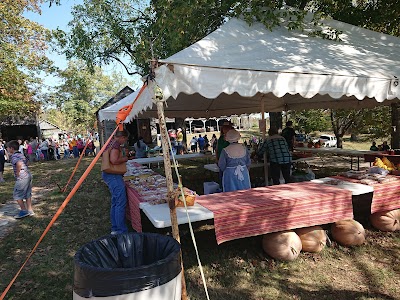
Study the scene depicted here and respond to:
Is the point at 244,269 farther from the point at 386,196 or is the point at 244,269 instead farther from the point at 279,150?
the point at 279,150

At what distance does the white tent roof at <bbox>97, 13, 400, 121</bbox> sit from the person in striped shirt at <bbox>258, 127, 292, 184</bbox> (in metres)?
1.77

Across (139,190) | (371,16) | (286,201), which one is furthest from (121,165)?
(371,16)

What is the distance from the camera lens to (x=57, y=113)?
235 feet

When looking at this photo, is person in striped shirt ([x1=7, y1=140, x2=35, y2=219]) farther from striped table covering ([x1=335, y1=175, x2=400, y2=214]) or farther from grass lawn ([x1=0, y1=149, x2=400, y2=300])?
striped table covering ([x1=335, y1=175, x2=400, y2=214])

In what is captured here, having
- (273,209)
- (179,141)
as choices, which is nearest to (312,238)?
(273,209)

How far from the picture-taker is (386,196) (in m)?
4.35

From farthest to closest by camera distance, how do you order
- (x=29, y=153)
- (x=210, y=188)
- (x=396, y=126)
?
(x=29, y=153) → (x=396, y=126) → (x=210, y=188)

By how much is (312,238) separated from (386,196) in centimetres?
133

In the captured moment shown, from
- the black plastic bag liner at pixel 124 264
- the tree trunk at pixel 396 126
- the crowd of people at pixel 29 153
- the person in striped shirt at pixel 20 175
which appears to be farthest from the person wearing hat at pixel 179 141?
the black plastic bag liner at pixel 124 264

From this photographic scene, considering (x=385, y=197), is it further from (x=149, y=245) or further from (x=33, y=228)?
(x=33, y=228)

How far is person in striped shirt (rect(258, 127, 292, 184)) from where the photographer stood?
595cm

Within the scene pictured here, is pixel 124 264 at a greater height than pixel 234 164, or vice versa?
pixel 234 164

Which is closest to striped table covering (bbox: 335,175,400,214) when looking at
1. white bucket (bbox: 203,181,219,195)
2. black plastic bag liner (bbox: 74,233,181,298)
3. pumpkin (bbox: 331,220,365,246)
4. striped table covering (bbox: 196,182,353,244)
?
pumpkin (bbox: 331,220,365,246)

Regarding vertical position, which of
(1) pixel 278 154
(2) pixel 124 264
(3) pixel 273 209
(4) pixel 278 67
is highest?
(4) pixel 278 67
